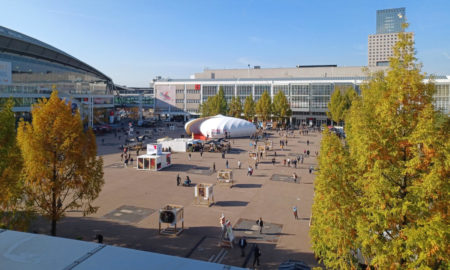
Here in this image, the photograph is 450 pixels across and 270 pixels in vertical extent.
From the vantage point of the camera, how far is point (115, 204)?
21.9 m

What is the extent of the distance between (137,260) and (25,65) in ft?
285

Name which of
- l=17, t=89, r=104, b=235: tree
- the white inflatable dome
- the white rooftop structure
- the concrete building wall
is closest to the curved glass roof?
the white inflatable dome

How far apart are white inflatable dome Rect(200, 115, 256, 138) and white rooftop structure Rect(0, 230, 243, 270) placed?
50.8 meters

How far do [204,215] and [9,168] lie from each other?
36.6 ft

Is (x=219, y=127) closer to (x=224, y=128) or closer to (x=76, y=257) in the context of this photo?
(x=224, y=128)

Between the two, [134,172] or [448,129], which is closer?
[448,129]

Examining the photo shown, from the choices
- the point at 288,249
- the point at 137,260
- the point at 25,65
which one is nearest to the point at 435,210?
the point at 137,260

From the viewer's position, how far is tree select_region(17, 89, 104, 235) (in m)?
13.9

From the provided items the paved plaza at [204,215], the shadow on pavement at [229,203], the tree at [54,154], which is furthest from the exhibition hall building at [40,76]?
the tree at [54,154]

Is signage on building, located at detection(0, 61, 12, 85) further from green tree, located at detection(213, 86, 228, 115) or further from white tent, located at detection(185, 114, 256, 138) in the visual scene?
green tree, located at detection(213, 86, 228, 115)

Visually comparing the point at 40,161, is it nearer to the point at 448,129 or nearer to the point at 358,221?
the point at 358,221

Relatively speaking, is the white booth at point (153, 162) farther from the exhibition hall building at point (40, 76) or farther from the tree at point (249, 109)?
the tree at point (249, 109)

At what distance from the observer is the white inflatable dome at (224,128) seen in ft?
187

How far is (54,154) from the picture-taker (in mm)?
14539
